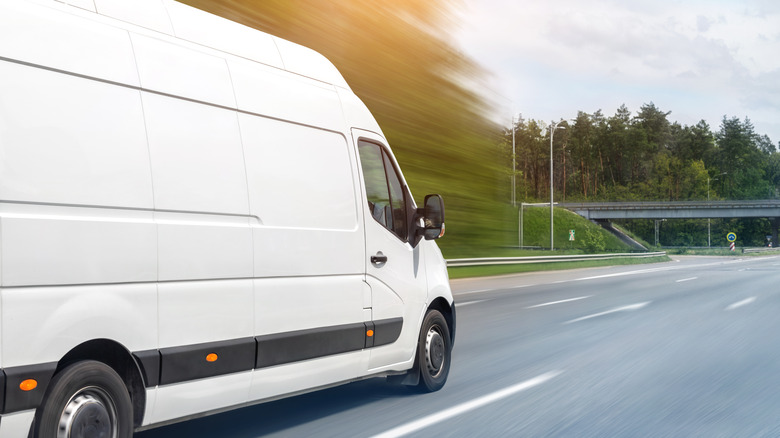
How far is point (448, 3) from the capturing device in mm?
29688

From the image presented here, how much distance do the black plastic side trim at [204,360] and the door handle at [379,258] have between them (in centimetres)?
146

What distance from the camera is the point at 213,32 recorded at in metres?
5.50

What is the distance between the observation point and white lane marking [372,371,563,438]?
231 inches

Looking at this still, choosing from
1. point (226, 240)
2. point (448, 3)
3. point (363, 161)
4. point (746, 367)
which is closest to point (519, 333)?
point (746, 367)

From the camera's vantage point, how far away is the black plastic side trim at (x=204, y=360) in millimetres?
4789

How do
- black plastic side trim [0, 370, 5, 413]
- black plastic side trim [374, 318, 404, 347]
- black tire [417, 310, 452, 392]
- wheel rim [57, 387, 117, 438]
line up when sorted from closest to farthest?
black plastic side trim [0, 370, 5, 413]
wheel rim [57, 387, 117, 438]
black plastic side trim [374, 318, 404, 347]
black tire [417, 310, 452, 392]

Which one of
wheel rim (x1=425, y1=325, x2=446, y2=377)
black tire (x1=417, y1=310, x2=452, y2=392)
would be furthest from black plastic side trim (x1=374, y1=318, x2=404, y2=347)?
wheel rim (x1=425, y1=325, x2=446, y2=377)

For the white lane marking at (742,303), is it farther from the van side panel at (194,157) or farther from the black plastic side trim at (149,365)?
the black plastic side trim at (149,365)

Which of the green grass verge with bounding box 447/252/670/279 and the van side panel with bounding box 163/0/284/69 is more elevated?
the van side panel with bounding box 163/0/284/69

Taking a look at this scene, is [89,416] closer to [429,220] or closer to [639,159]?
[429,220]

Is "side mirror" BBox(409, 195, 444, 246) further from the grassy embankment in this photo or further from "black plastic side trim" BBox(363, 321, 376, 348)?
the grassy embankment

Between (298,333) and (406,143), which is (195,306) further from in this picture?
(406,143)

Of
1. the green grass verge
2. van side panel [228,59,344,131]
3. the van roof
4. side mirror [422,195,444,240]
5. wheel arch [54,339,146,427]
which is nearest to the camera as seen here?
wheel arch [54,339,146,427]

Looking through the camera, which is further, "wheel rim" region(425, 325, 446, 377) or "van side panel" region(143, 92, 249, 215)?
"wheel rim" region(425, 325, 446, 377)
